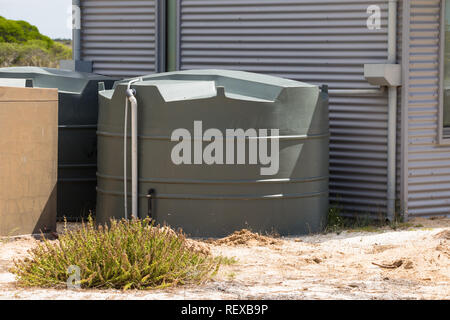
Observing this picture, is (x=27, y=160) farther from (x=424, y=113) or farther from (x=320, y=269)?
(x=424, y=113)

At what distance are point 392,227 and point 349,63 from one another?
2138mm

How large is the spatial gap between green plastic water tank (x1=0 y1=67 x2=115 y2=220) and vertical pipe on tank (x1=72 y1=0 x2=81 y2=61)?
210 cm

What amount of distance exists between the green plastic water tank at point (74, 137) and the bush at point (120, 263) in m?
3.28

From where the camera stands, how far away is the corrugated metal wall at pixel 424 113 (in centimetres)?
1026

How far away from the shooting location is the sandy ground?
6.55 m

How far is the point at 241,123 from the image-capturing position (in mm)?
9117

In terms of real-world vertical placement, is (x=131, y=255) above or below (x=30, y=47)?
below

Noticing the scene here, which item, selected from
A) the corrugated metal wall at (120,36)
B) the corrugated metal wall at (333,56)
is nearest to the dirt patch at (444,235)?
the corrugated metal wall at (333,56)

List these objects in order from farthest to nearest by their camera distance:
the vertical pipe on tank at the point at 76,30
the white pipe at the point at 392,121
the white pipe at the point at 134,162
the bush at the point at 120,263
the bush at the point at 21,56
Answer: the bush at the point at 21,56, the vertical pipe on tank at the point at 76,30, the white pipe at the point at 392,121, the white pipe at the point at 134,162, the bush at the point at 120,263

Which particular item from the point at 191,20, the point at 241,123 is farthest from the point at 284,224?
the point at 191,20

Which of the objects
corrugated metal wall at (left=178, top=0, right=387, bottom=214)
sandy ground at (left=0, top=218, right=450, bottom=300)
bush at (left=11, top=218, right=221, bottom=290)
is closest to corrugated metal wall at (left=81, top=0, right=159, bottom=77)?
corrugated metal wall at (left=178, top=0, right=387, bottom=214)

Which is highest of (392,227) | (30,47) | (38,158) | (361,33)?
(30,47)

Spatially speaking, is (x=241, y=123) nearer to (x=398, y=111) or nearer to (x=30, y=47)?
(x=398, y=111)

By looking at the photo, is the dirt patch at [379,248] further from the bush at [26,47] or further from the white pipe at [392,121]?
the bush at [26,47]
